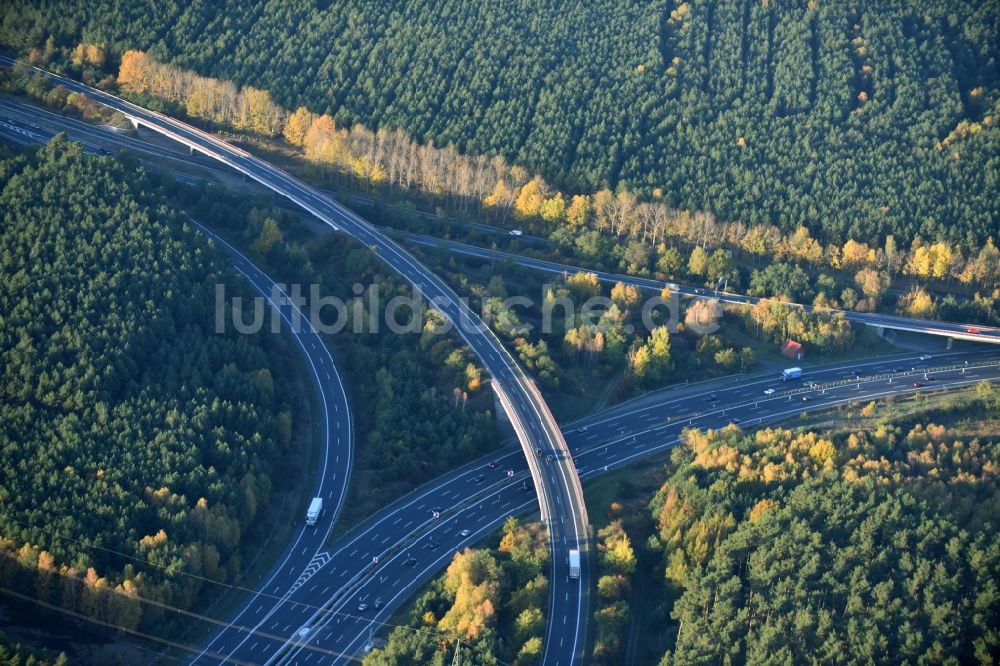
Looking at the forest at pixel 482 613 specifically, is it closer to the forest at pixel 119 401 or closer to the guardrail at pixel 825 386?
the forest at pixel 119 401

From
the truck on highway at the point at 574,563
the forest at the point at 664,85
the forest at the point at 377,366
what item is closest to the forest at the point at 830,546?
the truck on highway at the point at 574,563

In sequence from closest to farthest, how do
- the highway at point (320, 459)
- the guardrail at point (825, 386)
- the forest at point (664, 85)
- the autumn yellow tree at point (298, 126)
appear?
the highway at point (320, 459) < the guardrail at point (825, 386) < the forest at point (664, 85) < the autumn yellow tree at point (298, 126)

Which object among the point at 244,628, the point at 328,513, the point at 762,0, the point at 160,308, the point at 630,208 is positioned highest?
the point at 762,0

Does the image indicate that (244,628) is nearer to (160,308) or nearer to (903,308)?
(160,308)

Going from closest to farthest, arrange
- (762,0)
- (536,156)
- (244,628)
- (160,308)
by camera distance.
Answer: (244,628) → (160,308) → (536,156) → (762,0)

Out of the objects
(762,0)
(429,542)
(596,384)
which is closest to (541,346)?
(596,384)

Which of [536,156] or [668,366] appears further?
[536,156]
